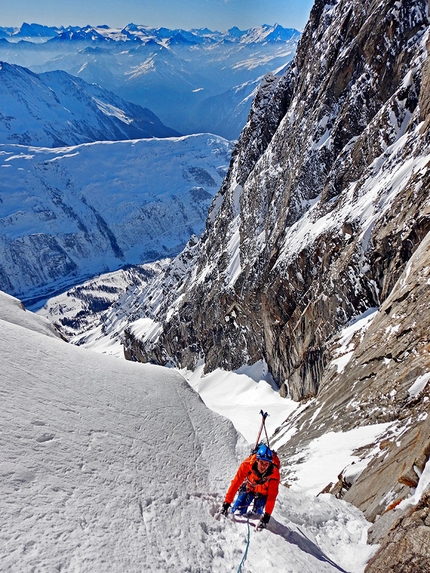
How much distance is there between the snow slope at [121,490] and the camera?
7.78m

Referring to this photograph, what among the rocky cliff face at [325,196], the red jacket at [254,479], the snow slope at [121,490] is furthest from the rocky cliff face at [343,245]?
the red jacket at [254,479]

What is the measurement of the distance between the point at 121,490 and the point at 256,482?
3418 mm

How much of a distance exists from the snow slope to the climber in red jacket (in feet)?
1.78

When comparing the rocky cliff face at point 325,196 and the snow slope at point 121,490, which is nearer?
the snow slope at point 121,490

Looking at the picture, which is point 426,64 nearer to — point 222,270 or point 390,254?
point 390,254

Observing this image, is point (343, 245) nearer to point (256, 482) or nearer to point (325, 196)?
point (325, 196)

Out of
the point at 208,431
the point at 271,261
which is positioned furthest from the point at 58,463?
the point at 271,261

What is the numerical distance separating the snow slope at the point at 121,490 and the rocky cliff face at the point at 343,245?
2214mm

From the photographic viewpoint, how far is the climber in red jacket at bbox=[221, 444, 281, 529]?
33.6 ft

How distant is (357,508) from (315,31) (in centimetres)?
7128

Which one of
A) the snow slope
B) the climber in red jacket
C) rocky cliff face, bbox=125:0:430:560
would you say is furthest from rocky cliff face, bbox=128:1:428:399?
the climber in red jacket

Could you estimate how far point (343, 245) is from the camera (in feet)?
118

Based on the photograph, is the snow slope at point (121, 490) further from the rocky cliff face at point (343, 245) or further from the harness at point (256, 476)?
the rocky cliff face at point (343, 245)

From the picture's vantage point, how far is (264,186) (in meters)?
69.0
